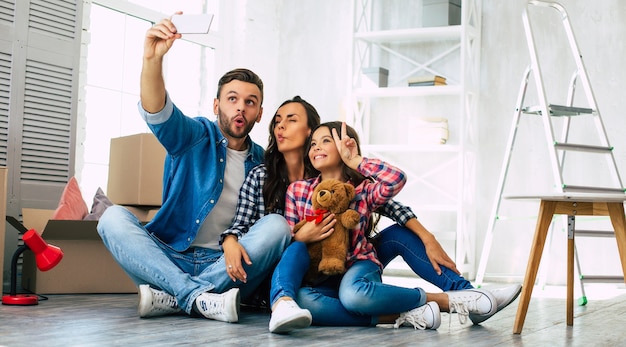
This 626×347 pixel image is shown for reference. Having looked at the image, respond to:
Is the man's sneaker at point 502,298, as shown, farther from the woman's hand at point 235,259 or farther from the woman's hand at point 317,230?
the woman's hand at point 235,259

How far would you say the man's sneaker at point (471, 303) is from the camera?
2.21 meters

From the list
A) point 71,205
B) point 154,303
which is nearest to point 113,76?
point 71,205

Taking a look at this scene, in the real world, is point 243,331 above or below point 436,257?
below

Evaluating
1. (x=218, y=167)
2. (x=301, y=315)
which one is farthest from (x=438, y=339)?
(x=218, y=167)

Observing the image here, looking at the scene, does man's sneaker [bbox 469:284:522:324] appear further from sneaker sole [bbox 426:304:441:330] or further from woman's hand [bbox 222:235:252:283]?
woman's hand [bbox 222:235:252:283]

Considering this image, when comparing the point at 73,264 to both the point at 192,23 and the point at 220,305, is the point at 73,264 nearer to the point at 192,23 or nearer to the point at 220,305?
the point at 220,305

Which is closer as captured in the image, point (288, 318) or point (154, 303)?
point (288, 318)

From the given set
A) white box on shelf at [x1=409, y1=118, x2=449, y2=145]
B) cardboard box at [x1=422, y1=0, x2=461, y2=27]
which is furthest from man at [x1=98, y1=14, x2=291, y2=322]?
cardboard box at [x1=422, y1=0, x2=461, y2=27]

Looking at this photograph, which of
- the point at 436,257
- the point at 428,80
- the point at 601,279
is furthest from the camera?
the point at 428,80

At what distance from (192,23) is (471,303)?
1136mm

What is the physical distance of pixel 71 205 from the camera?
3.09 m

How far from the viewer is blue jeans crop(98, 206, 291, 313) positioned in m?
2.27

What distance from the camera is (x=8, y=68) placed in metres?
3.15

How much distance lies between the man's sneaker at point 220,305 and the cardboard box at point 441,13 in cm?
291
